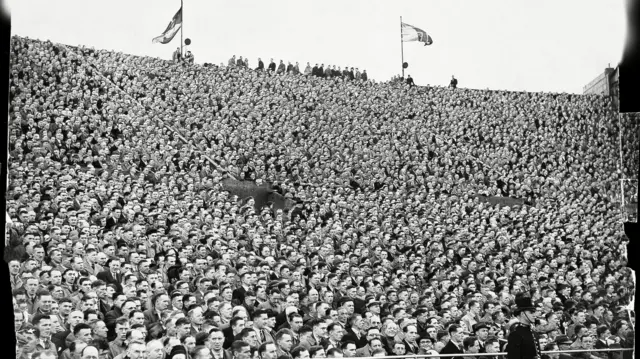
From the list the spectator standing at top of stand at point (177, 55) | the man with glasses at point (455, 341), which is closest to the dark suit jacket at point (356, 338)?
the man with glasses at point (455, 341)

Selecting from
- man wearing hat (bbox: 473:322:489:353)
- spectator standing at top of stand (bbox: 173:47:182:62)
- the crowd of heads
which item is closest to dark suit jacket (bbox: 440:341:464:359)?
man wearing hat (bbox: 473:322:489:353)

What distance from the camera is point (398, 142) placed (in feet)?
37.1

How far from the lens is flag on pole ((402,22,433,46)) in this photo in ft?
38.4

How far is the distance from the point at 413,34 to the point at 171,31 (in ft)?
11.9

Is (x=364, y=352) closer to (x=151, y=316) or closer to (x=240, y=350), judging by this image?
(x=240, y=350)

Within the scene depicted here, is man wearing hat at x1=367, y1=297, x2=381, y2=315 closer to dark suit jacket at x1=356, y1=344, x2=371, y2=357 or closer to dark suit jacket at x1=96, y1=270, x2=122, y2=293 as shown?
dark suit jacket at x1=356, y1=344, x2=371, y2=357

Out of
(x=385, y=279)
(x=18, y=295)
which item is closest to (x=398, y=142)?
(x=385, y=279)

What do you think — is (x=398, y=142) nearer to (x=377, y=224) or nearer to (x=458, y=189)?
(x=458, y=189)

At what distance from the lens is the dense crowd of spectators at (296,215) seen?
5094 mm

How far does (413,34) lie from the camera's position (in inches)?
479

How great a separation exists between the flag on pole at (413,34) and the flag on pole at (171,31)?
11.1ft

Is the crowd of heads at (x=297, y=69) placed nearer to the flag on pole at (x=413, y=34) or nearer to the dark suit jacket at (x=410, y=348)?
the flag on pole at (x=413, y=34)

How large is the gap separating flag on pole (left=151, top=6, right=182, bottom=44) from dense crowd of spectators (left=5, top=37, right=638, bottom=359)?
0.39 m

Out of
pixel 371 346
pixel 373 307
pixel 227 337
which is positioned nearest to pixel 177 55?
pixel 373 307
